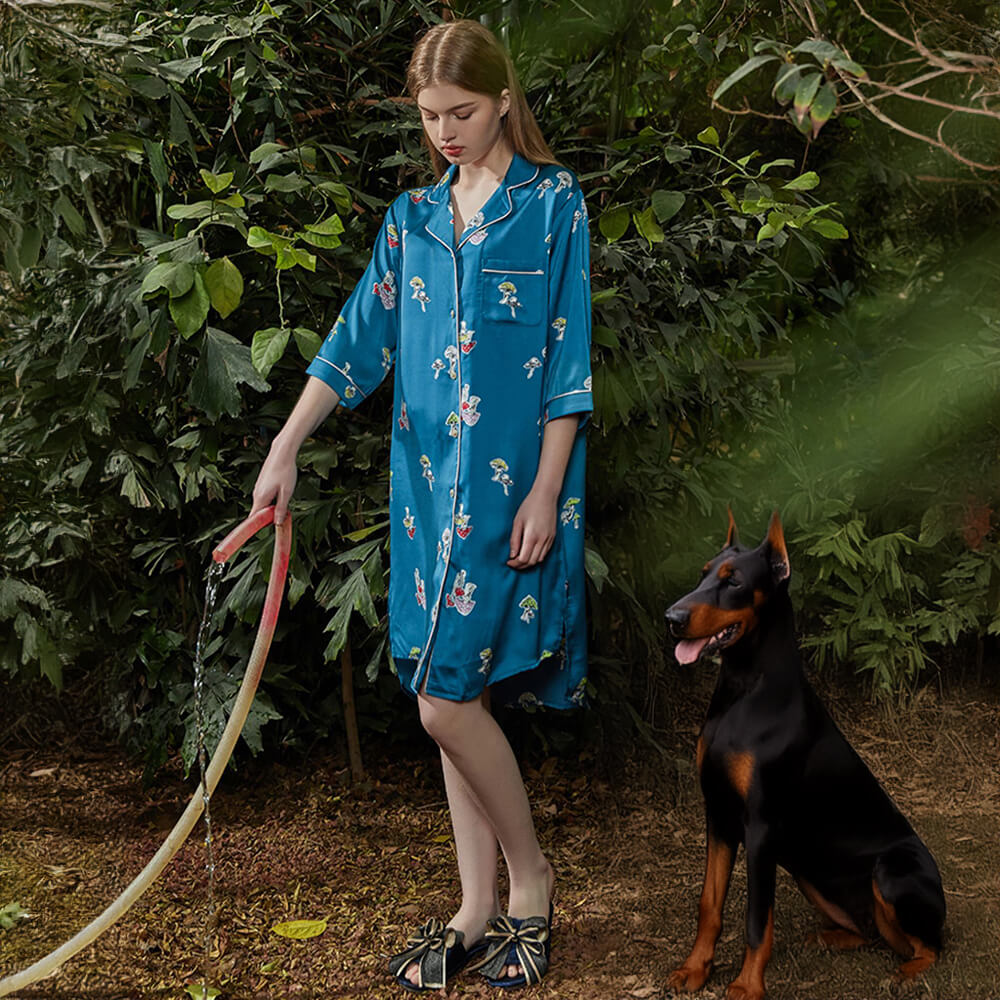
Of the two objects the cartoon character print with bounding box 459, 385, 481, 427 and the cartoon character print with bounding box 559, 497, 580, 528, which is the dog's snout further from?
the cartoon character print with bounding box 459, 385, 481, 427

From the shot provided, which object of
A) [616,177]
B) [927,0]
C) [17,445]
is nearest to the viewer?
[616,177]

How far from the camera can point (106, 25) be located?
9.68 ft

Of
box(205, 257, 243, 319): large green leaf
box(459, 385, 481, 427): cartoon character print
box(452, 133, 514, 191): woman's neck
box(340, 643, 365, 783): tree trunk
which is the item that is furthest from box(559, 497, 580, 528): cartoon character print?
box(340, 643, 365, 783): tree trunk

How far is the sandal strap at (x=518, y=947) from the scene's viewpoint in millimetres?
2453

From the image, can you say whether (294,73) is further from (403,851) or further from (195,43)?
(403,851)

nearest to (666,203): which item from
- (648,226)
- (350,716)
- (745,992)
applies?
(648,226)

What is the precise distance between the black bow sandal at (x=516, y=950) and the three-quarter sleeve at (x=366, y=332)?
109cm

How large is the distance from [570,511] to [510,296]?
416 millimetres

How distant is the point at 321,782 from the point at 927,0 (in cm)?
274

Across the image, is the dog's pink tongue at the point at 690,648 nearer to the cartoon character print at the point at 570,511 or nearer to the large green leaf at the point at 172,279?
the cartoon character print at the point at 570,511

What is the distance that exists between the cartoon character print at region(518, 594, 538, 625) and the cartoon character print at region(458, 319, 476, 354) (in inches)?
18.3

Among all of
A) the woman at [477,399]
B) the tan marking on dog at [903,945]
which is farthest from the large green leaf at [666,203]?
the tan marking on dog at [903,945]

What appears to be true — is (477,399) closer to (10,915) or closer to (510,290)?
(510,290)

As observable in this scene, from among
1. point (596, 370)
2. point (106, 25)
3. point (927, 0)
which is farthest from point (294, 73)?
point (927, 0)
